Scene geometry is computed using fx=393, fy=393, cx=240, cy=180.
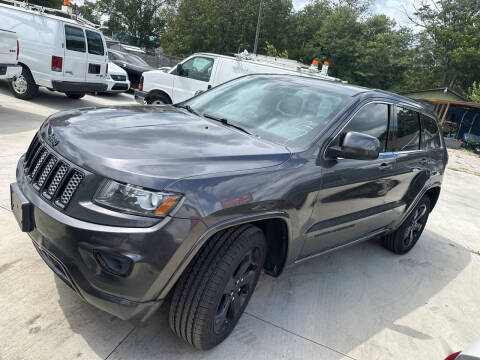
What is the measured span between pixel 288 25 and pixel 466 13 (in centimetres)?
1936

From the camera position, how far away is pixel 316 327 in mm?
2947

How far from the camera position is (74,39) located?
9055mm

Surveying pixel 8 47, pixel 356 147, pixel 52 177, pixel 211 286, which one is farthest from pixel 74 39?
pixel 211 286

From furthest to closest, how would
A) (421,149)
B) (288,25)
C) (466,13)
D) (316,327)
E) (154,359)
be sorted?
(288,25) < (466,13) < (421,149) < (316,327) < (154,359)

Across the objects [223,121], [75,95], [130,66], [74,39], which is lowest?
[75,95]

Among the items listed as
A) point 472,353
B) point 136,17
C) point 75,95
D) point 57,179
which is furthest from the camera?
point 136,17

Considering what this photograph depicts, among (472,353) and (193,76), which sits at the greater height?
(193,76)

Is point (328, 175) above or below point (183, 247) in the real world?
above

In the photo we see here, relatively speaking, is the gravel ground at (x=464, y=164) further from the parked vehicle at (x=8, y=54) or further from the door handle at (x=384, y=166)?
the parked vehicle at (x=8, y=54)

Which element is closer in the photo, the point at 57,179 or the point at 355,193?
the point at 57,179

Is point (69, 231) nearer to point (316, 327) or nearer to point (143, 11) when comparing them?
point (316, 327)

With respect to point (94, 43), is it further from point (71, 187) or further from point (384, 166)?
point (71, 187)

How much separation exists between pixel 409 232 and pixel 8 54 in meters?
7.12

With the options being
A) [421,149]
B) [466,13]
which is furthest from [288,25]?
[421,149]
